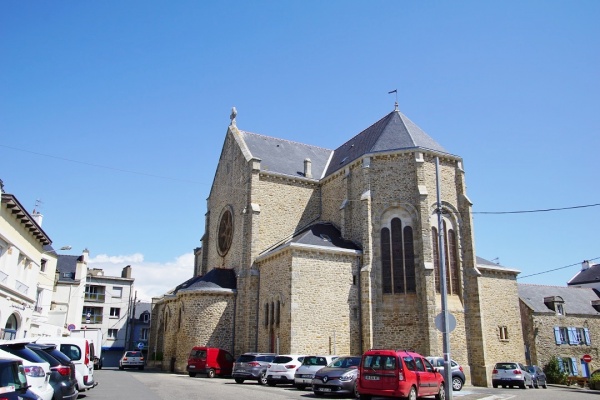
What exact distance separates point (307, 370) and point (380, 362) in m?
5.17

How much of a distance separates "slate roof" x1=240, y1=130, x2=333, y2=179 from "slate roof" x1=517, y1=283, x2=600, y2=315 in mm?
19747

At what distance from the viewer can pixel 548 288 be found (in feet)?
139

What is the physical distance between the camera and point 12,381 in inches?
260

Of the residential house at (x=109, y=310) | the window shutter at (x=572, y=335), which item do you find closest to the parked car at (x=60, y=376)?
the window shutter at (x=572, y=335)

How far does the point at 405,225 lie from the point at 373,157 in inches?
164

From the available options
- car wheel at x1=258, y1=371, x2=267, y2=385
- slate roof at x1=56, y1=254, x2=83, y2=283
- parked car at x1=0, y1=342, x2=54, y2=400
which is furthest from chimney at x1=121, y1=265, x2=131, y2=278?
parked car at x1=0, y1=342, x2=54, y2=400

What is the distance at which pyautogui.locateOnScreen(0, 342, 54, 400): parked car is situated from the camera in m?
8.88

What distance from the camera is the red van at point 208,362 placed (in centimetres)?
2420

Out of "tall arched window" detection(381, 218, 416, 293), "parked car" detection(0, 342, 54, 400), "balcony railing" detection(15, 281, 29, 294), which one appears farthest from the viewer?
"tall arched window" detection(381, 218, 416, 293)

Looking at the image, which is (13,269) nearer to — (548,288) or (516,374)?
(516,374)

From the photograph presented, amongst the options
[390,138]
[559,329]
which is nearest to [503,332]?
[390,138]

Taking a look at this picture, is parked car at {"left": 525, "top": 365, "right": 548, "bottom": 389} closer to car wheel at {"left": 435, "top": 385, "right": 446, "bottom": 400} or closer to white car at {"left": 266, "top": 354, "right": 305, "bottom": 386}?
car wheel at {"left": 435, "top": 385, "right": 446, "bottom": 400}

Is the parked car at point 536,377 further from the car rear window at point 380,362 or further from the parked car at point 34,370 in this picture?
the parked car at point 34,370

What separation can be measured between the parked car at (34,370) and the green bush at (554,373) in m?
35.5
